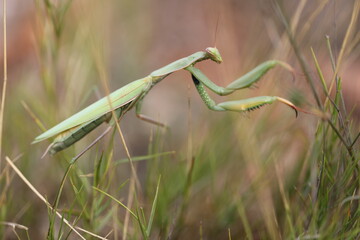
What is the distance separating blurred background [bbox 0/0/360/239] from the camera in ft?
5.14

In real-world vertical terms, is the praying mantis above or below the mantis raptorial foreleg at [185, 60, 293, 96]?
above

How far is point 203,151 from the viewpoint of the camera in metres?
2.08

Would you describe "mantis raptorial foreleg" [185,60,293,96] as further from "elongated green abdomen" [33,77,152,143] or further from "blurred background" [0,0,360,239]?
"elongated green abdomen" [33,77,152,143]

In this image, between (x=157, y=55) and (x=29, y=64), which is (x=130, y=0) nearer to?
(x=157, y=55)

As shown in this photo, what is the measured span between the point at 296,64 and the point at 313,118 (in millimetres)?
495

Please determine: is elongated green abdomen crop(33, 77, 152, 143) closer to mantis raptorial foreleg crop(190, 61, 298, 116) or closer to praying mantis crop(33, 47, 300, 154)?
praying mantis crop(33, 47, 300, 154)

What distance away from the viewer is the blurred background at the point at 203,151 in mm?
1565

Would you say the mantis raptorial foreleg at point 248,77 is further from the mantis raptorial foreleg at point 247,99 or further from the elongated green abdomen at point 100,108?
the elongated green abdomen at point 100,108

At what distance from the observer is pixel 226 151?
2172 mm

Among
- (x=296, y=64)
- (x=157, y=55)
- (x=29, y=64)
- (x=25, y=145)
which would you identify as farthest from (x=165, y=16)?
(x=25, y=145)

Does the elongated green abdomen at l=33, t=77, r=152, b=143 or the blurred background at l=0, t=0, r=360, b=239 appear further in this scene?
the elongated green abdomen at l=33, t=77, r=152, b=143

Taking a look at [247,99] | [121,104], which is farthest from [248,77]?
[121,104]

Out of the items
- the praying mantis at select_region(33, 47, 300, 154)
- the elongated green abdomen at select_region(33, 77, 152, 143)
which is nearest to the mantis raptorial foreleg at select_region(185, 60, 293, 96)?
the praying mantis at select_region(33, 47, 300, 154)

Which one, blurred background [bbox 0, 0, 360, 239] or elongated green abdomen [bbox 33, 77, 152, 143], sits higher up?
elongated green abdomen [bbox 33, 77, 152, 143]
